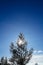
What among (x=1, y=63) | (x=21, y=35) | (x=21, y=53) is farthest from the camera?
(x=1, y=63)

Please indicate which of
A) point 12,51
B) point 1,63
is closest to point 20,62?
point 12,51

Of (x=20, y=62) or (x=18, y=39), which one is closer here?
(x=20, y=62)

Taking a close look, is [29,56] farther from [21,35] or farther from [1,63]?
[1,63]

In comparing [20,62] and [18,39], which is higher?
[18,39]

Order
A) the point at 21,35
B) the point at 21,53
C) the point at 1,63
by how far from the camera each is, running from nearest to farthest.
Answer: the point at 21,53, the point at 21,35, the point at 1,63

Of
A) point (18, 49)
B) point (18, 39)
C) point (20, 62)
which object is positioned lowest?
point (20, 62)

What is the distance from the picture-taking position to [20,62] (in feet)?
114

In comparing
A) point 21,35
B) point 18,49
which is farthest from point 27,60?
point 21,35

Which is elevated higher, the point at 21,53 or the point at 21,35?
the point at 21,35

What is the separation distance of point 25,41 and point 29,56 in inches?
137

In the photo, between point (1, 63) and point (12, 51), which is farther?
point (1, 63)

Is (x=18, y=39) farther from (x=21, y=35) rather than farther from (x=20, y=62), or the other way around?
(x=20, y=62)

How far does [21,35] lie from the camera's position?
121 feet

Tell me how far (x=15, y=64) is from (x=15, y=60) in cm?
119
